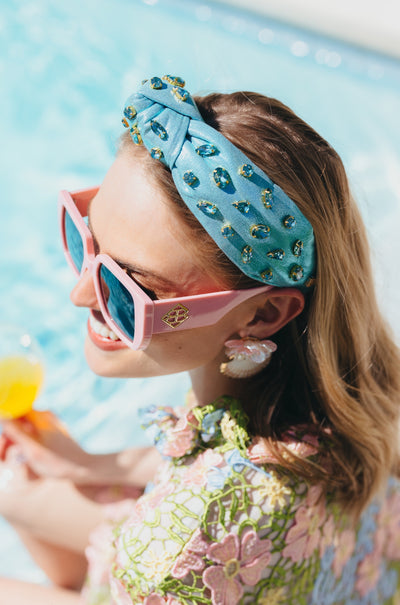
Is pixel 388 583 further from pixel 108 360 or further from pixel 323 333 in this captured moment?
pixel 108 360

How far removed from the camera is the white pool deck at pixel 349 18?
5492 mm

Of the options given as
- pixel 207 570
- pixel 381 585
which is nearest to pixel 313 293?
pixel 207 570

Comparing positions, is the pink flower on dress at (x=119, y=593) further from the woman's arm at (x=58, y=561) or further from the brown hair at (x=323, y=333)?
the woman's arm at (x=58, y=561)

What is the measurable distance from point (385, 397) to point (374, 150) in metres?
3.40

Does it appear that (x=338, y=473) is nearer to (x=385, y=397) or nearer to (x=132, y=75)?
(x=385, y=397)

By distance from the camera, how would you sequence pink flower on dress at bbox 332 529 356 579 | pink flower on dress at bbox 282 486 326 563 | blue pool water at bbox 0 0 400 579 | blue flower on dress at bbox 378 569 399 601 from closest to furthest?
pink flower on dress at bbox 282 486 326 563 < pink flower on dress at bbox 332 529 356 579 < blue flower on dress at bbox 378 569 399 601 < blue pool water at bbox 0 0 400 579

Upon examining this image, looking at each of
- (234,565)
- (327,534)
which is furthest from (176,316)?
(327,534)

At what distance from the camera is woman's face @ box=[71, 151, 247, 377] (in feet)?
4.44

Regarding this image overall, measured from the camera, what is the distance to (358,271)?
5.13 feet

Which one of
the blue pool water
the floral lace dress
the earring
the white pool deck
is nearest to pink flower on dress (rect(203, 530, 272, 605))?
the floral lace dress

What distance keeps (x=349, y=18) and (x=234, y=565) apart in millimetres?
5176

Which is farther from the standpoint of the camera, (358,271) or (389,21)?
(389,21)

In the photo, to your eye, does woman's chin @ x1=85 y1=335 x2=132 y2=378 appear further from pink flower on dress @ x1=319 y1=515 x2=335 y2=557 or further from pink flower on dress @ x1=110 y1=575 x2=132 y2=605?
pink flower on dress @ x1=319 y1=515 x2=335 y2=557

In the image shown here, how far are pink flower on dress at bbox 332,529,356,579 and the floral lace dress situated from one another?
0.05m
